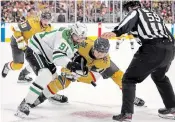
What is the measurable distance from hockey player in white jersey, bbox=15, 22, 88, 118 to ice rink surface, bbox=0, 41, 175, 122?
0.18 m

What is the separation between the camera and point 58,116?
371 centimetres

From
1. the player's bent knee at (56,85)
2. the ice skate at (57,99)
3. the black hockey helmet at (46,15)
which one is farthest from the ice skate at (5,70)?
the player's bent knee at (56,85)

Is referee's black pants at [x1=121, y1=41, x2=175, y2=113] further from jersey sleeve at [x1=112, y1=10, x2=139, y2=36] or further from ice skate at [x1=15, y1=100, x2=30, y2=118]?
ice skate at [x1=15, y1=100, x2=30, y2=118]

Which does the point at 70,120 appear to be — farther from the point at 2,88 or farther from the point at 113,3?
the point at 113,3

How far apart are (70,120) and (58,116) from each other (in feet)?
0.60

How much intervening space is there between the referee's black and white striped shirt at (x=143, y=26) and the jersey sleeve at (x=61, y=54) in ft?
1.41

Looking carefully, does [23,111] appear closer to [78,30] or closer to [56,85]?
[56,85]

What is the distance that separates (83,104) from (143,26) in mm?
1252

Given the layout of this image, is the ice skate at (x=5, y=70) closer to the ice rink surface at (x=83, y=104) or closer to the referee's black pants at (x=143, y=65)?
the ice rink surface at (x=83, y=104)

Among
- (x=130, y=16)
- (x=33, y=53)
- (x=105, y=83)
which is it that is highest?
Result: (x=130, y=16)

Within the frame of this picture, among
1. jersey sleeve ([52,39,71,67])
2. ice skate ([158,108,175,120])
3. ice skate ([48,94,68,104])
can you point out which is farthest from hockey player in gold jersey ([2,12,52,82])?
ice skate ([158,108,175,120])

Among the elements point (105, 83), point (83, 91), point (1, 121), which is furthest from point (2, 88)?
point (1, 121)

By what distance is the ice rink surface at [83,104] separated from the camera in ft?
12.0

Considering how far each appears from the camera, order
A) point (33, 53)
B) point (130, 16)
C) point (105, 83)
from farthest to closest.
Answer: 1. point (105, 83)
2. point (33, 53)
3. point (130, 16)
